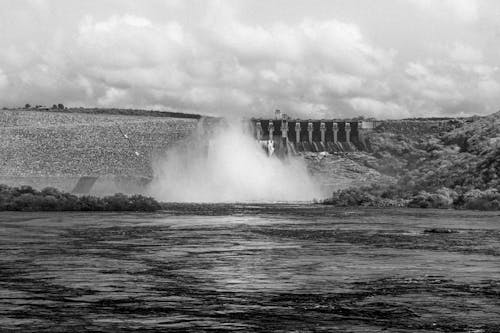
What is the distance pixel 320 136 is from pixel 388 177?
60.7 ft

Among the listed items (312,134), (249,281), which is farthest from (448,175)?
(249,281)

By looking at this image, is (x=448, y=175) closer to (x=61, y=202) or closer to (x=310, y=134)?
(x=61, y=202)

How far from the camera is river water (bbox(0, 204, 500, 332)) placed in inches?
967

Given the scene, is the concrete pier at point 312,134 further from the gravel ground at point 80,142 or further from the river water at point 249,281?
the river water at point 249,281

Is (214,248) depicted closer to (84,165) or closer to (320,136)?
(84,165)

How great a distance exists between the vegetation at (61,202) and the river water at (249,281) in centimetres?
3833

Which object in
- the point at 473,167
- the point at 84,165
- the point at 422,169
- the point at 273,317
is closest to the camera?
the point at 273,317

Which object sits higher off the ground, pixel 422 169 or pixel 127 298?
pixel 422 169

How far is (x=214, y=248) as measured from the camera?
4628 centimetres

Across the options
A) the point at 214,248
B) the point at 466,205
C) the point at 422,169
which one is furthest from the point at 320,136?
the point at 214,248

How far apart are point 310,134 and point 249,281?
464 ft

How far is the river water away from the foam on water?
93.3 meters

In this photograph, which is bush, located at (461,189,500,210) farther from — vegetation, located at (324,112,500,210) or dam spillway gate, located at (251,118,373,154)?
dam spillway gate, located at (251,118,373,154)

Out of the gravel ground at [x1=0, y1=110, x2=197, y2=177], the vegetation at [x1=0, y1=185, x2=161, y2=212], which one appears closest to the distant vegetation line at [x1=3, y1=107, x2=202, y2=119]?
the gravel ground at [x1=0, y1=110, x2=197, y2=177]
